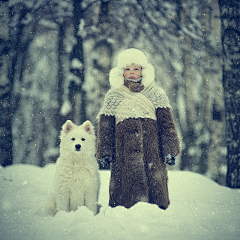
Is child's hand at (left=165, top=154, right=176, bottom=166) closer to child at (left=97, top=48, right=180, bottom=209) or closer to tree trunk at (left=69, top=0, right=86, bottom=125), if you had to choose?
child at (left=97, top=48, right=180, bottom=209)

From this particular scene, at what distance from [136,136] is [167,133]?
1.41 ft

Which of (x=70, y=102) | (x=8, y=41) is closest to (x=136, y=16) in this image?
(x=70, y=102)

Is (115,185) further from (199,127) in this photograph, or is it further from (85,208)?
(199,127)

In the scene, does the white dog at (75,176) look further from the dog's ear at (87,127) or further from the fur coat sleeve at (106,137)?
the fur coat sleeve at (106,137)

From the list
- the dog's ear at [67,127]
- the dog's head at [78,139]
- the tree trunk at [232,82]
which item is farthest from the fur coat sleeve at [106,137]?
the tree trunk at [232,82]

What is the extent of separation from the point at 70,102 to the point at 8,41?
183 centimetres

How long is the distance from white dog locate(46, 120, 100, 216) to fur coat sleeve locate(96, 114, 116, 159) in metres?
0.19

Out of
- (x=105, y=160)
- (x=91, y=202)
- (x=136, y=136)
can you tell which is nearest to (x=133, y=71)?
(x=136, y=136)

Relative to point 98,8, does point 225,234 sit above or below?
below

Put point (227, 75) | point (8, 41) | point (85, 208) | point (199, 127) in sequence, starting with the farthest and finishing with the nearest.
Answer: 1. point (199, 127)
2. point (8, 41)
3. point (227, 75)
4. point (85, 208)

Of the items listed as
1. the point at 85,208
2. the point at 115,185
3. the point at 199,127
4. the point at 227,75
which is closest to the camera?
the point at 85,208

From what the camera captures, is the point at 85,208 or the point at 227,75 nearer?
the point at 85,208

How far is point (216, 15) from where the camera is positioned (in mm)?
4988

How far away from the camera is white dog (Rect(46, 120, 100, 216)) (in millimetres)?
2621
